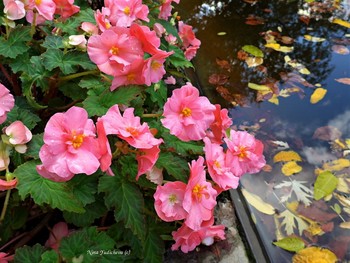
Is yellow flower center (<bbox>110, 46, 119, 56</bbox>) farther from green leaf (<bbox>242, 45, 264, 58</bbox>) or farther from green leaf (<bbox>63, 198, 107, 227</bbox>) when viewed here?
green leaf (<bbox>242, 45, 264, 58</bbox>)

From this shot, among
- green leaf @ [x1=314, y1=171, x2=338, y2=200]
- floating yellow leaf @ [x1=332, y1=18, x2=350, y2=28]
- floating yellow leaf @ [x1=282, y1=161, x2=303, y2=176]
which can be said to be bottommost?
floating yellow leaf @ [x1=282, y1=161, x2=303, y2=176]

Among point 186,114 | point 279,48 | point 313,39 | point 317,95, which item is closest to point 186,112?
point 186,114

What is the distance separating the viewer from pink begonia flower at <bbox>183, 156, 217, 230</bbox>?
3.65ft

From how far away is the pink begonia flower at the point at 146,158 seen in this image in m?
1.06

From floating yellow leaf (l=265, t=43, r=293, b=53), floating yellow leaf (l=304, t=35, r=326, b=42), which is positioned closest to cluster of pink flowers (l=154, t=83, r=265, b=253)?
floating yellow leaf (l=265, t=43, r=293, b=53)

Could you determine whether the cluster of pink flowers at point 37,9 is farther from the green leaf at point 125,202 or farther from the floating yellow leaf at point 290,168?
the floating yellow leaf at point 290,168

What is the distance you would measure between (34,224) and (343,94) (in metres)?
1.94

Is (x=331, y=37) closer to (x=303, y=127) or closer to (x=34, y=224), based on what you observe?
(x=303, y=127)

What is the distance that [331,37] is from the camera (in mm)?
3018

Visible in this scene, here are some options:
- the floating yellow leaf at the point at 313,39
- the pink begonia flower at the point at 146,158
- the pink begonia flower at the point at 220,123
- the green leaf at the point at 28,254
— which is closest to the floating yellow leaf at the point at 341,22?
the floating yellow leaf at the point at 313,39

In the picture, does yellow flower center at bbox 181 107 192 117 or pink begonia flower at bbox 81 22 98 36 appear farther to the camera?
pink begonia flower at bbox 81 22 98 36

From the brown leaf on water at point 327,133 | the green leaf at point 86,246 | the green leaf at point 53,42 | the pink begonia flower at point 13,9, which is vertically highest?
the pink begonia flower at point 13,9

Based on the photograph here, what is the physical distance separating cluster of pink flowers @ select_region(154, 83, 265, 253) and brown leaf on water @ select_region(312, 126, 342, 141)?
1019 mm

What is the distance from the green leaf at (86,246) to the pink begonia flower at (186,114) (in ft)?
1.18
